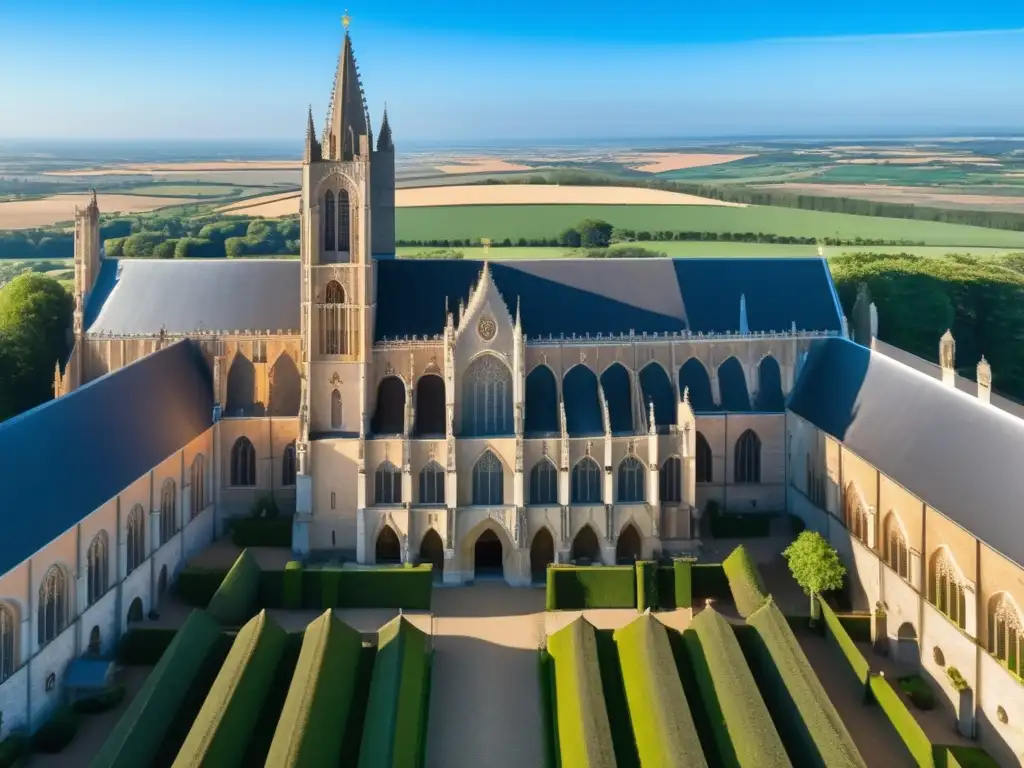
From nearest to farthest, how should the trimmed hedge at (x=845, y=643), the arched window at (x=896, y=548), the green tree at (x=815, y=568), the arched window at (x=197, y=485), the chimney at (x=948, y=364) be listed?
the trimmed hedge at (x=845, y=643) → the arched window at (x=896, y=548) → the green tree at (x=815, y=568) → the chimney at (x=948, y=364) → the arched window at (x=197, y=485)

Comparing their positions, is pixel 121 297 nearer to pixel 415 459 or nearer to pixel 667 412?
pixel 415 459

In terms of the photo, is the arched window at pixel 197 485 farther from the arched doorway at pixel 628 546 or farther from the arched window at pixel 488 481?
the arched doorway at pixel 628 546

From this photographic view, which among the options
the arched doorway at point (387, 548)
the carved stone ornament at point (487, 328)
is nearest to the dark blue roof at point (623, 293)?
the carved stone ornament at point (487, 328)

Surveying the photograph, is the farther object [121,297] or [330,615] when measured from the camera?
[121,297]

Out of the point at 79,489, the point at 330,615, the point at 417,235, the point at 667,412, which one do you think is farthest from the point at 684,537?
the point at 417,235

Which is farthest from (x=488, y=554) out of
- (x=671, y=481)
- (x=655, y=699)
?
(x=655, y=699)

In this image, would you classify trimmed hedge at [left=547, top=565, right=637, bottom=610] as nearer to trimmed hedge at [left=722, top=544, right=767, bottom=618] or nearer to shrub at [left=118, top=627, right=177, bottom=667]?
trimmed hedge at [left=722, top=544, right=767, bottom=618]
